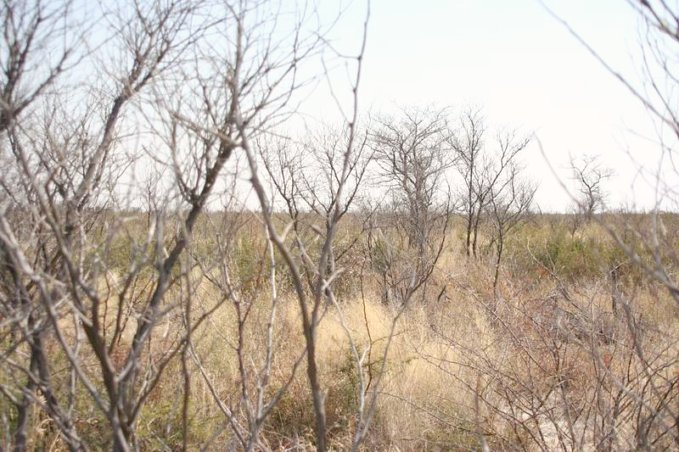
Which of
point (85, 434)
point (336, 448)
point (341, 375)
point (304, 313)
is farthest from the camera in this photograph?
point (341, 375)

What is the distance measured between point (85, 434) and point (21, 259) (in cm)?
252

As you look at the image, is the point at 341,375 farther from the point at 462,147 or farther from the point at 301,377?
the point at 462,147

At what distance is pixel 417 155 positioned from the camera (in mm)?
9664

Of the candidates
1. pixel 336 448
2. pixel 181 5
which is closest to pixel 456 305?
pixel 336 448

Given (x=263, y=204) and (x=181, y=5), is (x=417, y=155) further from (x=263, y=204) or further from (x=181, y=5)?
(x=263, y=204)

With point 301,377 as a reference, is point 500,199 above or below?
above

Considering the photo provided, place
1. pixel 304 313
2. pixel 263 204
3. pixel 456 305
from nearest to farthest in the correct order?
pixel 263 204, pixel 304 313, pixel 456 305

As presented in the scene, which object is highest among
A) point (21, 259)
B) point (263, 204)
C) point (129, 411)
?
point (263, 204)

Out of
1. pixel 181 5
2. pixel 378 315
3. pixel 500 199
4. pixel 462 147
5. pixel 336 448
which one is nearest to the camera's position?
pixel 181 5

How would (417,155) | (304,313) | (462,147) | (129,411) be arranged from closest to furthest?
(304,313), (129,411), (417,155), (462,147)

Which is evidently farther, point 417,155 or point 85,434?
point 417,155

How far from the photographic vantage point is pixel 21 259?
1186 mm

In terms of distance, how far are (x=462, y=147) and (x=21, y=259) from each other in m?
9.94

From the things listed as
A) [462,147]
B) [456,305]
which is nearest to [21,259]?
[456,305]
